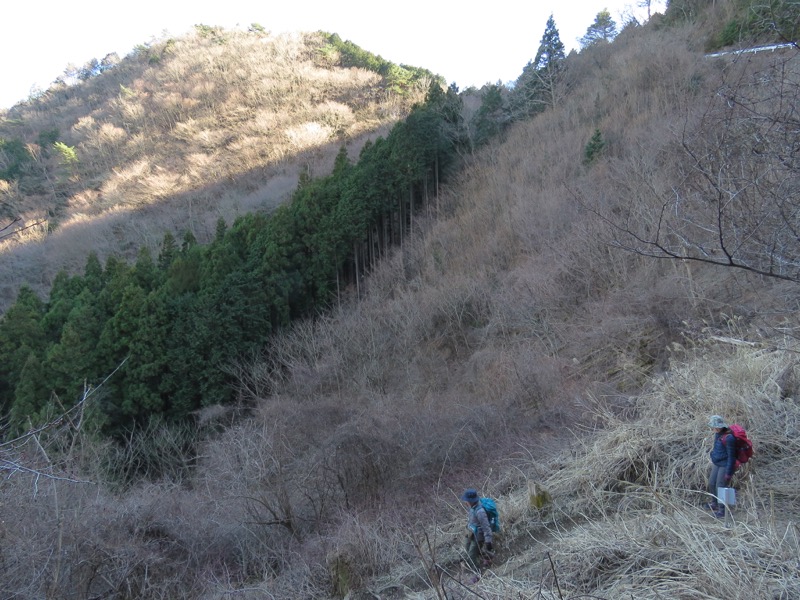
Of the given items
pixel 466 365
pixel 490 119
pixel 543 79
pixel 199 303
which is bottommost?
pixel 466 365

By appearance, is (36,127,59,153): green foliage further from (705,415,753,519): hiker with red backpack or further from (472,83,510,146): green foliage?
(705,415,753,519): hiker with red backpack

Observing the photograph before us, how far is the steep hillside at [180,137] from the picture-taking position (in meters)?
34.5

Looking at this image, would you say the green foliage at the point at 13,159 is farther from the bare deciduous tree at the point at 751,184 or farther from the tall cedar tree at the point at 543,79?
the bare deciduous tree at the point at 751,184

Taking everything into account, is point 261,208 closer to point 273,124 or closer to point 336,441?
point 273,124

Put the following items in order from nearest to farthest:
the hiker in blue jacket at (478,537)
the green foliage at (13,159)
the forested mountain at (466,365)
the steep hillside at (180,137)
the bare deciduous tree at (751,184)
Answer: the bare deciduous tree at (751,184) < the forested mountain at (466,365) < the hiker in blue jacket at (478,537) < the steep hillside at (180,137) < the green foliage at (13,159)

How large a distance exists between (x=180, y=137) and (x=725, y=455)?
53.7 meters

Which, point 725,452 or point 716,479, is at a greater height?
point 725,452

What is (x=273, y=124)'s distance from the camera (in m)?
48.2

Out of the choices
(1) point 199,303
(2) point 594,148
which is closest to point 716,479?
(1) point 199,303

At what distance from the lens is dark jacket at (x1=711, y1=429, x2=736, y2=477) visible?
167 inches

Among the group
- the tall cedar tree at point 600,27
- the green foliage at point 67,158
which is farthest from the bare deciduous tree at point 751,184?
the green foliage at point 67,158

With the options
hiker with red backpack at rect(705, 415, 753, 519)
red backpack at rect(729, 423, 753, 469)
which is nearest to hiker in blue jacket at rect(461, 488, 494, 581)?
hiker with red backpack at rect(705, 415, 753, 519)

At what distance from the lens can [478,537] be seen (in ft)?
16.7

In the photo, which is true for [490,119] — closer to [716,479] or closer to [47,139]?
[716,479]
